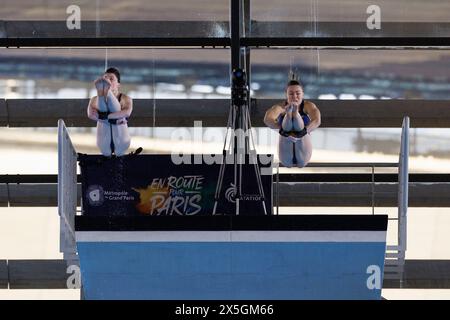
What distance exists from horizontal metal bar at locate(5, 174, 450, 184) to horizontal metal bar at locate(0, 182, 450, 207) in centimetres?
8

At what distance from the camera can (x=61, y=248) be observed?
61.2 feet

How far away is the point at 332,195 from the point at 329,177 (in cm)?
27

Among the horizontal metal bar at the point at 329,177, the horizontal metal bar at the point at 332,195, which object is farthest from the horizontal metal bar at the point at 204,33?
the horizontal metal bar at the point at 332,195

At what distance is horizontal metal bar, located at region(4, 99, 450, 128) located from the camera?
23.1 metres

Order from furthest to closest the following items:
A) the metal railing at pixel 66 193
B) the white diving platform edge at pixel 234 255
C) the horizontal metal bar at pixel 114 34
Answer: the horizontal metal bar at pixel 114 34, the metal railing at pixel 66 193, the white diving platform edge at pixel 234 255

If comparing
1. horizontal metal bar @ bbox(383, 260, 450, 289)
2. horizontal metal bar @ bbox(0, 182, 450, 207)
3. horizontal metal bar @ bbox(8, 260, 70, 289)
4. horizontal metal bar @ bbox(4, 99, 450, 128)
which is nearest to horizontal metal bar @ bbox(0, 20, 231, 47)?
horizontal metal bar @ bbox(4, 99, 450, 128)

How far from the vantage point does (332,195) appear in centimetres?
2280

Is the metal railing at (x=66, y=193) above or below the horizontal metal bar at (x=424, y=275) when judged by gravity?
above

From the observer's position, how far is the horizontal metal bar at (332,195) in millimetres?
22625

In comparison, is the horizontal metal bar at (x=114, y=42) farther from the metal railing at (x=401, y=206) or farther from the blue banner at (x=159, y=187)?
the metal railing at (x=401, y=206)

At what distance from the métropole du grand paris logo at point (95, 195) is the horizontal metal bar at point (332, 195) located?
14.1 feet

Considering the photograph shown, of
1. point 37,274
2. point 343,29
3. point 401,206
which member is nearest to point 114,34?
point 343,29

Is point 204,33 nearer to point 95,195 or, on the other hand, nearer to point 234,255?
point 95,195

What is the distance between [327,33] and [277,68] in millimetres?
938
